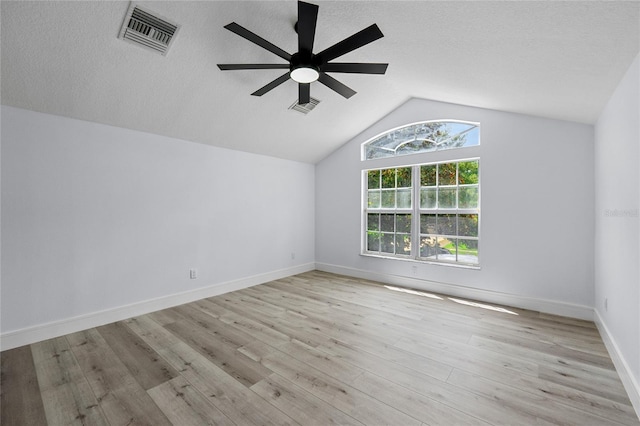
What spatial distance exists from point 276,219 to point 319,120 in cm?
197

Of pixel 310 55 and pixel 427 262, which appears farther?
pixel 427 262

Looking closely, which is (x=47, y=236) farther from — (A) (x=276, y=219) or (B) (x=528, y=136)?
(B) (x=528, y=136)

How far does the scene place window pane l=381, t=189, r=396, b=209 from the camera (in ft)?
16.0

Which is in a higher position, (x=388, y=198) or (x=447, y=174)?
(x=447, y=174)

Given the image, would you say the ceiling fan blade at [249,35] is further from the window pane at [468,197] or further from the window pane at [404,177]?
the window pane at [468,197]

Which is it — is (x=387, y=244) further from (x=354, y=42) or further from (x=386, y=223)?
(x=354, y=42)

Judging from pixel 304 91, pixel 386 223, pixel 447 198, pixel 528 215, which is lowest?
Result: pixel 386 223

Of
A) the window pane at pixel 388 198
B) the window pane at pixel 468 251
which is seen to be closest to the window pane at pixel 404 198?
the window pane at pixel 388 198

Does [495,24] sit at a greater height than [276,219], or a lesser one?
greater

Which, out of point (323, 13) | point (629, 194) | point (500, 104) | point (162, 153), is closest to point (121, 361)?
point (162, 153)

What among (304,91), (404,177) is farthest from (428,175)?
(304,91)

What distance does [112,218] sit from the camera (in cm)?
319

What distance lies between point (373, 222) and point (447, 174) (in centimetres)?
154

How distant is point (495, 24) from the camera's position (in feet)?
6.43
